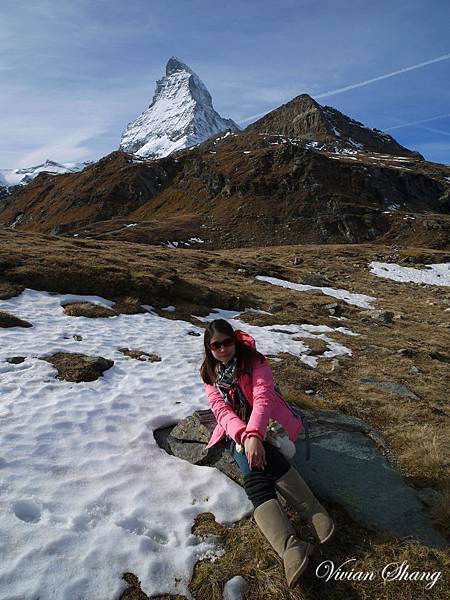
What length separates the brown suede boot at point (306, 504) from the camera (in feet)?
15.5

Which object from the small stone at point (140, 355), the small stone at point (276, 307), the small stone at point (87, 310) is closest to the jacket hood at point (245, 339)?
the small stone at point (140, 355)

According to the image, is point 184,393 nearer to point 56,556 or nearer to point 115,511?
point 115,511

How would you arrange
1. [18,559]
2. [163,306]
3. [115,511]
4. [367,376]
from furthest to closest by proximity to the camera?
[163,306] < [367,376] < [115,511] < [18,559]

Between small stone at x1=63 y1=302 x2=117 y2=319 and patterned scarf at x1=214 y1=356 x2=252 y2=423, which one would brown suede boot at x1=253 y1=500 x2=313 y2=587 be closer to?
patterned scarf at x1=214 y1=356 x2=252 y2=423

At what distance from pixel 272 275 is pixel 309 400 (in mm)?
26167

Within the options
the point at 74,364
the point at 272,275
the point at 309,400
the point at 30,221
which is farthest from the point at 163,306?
the point at 30,221

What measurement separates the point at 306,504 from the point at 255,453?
2.91 feet

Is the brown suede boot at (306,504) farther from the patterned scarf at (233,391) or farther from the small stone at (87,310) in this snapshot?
the small stone at (87,310)

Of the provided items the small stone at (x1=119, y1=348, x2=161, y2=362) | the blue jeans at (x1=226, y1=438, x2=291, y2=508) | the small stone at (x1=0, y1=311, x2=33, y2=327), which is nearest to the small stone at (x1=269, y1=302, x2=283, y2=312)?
the small stone at (x1=119, y1=348, x2=161, y2=362)

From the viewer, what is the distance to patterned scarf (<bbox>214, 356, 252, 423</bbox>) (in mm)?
5941

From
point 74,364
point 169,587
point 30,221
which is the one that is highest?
point 30,221

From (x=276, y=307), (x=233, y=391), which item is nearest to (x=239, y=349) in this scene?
(x=233, y=391)

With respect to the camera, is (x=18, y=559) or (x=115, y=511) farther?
(x=115, y=511)

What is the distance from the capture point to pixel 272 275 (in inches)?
1372
